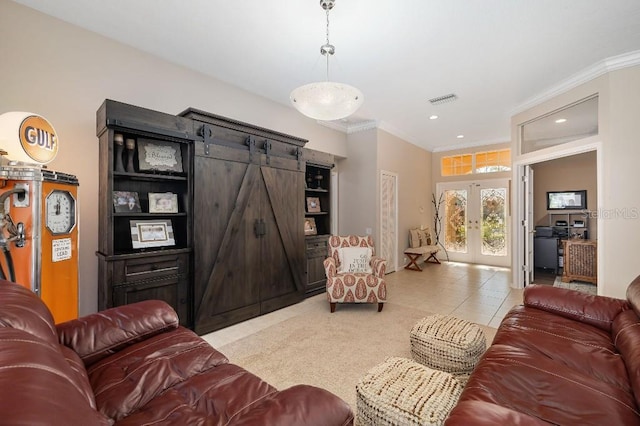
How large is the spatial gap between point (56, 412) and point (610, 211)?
16.0ft

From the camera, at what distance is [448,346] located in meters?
1.98

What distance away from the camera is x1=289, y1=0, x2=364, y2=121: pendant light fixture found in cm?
235

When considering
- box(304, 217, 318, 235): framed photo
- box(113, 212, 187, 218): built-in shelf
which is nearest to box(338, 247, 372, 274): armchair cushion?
box(304, 217, 318, 235): framed photo

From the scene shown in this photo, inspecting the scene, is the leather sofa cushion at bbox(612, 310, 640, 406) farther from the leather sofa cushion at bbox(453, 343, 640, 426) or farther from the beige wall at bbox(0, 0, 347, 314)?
the beige wall at bbox(0, 0, 347, 314)

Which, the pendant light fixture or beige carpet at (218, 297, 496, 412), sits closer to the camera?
beige carpet at (218, 297, 496, 412)

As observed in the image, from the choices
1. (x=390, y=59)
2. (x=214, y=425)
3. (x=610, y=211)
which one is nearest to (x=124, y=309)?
(x=214, y=425)

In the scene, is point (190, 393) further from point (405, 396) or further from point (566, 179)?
point (566, 179)

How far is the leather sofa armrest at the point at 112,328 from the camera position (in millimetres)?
1398

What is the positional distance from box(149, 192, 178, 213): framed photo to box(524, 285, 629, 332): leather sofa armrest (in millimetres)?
3492

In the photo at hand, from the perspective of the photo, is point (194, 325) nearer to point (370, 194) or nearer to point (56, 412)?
point (56, 412)

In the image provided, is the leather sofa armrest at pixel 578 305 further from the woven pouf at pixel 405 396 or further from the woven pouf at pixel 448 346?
the woven pouf at pixel 405 396

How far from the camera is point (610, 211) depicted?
3309 mm

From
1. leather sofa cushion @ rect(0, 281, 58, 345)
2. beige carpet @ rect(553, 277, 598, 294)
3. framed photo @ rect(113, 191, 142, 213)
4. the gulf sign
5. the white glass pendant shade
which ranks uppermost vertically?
the white glass pendant shade

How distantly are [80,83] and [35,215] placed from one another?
5.08ft
